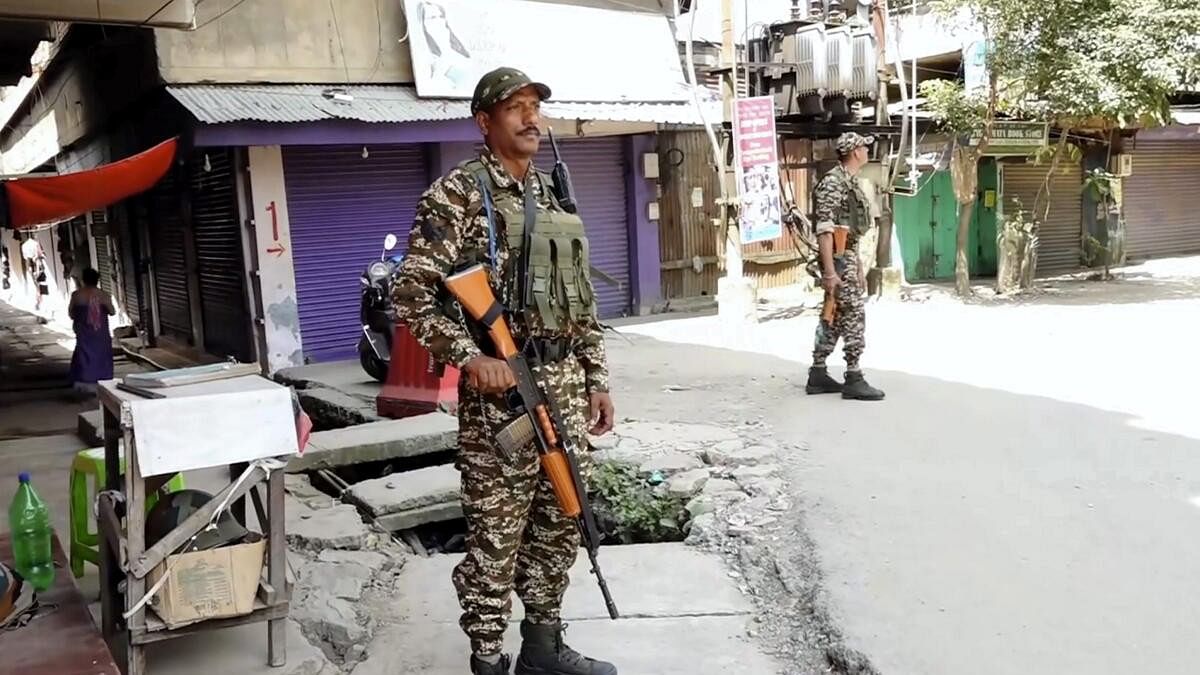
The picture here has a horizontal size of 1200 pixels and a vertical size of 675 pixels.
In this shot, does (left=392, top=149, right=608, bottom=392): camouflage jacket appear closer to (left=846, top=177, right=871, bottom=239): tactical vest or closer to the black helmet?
the black helmet

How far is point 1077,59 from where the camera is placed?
1036cm

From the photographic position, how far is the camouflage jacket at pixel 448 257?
2713mm

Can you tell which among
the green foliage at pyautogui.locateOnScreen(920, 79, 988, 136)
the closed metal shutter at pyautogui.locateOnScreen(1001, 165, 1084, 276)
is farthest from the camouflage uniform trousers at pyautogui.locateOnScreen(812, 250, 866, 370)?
the closed metal shutter at pyautogui.locateOnScreen(1001, 165, 1084, 276)

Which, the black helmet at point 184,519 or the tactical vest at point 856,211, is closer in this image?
the black helmet at point 184,519

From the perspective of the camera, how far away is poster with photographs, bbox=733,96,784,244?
10.5m

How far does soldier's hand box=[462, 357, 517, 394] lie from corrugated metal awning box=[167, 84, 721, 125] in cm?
607

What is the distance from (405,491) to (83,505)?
1437 millimetres

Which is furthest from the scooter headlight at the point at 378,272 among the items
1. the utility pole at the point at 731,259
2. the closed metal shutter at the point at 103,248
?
the closed metal shutter at the point at 103,248

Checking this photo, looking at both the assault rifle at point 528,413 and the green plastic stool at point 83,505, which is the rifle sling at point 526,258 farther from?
the green plastic stool at point 83,505

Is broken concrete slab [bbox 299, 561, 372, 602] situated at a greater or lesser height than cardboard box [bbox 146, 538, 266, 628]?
lesser

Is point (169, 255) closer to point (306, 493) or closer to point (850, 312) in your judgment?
point (306, 493)

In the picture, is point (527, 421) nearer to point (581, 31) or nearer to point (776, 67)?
point (581, 31)

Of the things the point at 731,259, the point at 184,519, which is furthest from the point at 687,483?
the point at 731,259

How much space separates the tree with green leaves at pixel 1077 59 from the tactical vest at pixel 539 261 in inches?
367
